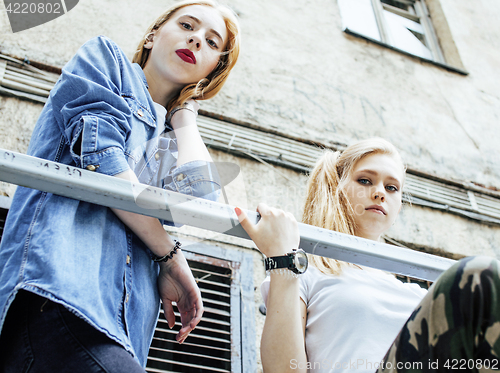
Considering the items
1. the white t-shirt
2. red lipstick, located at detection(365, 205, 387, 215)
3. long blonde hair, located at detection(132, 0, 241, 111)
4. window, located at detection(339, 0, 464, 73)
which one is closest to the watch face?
the white t-shirt

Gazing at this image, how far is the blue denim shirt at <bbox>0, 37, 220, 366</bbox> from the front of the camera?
2.56 feet

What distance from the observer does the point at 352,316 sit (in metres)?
1.14

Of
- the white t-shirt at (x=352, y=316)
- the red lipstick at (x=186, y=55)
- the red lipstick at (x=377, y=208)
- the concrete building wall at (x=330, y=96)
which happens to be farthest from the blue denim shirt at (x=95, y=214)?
the concrete building wall at (x=330, y=96)

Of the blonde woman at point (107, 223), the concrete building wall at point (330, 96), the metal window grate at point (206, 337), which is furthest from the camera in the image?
the concrete building wall at point (330, 96)

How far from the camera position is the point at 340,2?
398 centimetres

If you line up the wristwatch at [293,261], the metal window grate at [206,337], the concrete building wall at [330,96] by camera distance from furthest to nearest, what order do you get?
1. the concrete building wall at [330,96]
2. the metal window grate at [206,337]
3. the wristwatch at [293,261]

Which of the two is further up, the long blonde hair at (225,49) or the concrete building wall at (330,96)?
the concrete building wall at (330,96)

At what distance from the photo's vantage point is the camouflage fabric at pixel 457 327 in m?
0.66

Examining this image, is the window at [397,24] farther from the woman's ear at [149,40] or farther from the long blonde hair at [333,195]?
the woman's ear at [149,40]

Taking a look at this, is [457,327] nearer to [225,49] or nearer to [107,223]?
[107,223]

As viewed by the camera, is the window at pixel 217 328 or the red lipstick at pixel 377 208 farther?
the window at pixel 217 328

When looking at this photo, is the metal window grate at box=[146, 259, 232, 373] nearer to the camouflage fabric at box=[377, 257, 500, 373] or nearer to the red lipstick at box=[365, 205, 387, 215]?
the red lipstick at box=[365, 205, 387, 215]

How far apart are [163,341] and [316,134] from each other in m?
1.77

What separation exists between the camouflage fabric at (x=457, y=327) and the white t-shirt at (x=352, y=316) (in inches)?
13.0
